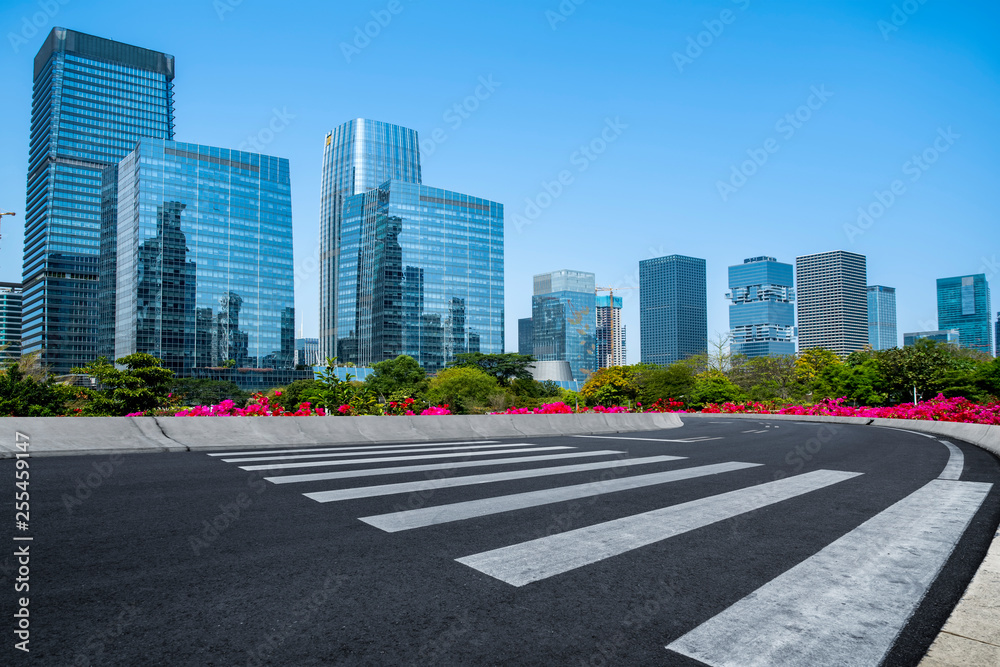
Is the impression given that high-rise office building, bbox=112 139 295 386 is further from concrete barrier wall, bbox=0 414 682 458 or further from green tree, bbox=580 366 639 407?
concrete barrier wall, bbox=0 414 682 458

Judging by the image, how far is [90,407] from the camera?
17516 millimetres

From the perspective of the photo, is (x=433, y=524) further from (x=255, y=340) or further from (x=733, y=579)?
(x=255, y=340)

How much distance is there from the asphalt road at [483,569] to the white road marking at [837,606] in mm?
16

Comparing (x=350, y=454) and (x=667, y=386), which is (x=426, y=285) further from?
(x=350, y=454)

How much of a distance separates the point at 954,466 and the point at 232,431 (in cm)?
1326

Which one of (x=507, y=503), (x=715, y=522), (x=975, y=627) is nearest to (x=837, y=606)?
(x=975, y=627)

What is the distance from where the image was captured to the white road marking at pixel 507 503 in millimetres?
4930

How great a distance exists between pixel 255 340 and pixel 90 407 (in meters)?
157

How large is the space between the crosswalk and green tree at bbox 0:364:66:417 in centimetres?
1003

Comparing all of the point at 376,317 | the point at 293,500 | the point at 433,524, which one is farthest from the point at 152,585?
the point at 376,317

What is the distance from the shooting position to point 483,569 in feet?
12.1

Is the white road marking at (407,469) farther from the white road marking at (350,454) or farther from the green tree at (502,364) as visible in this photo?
the green tree at (502,364)

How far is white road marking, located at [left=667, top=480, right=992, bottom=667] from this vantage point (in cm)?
258

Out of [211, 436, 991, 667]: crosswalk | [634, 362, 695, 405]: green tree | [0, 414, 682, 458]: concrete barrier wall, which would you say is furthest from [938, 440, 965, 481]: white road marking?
[634, 362, 695, 405]: green tree
